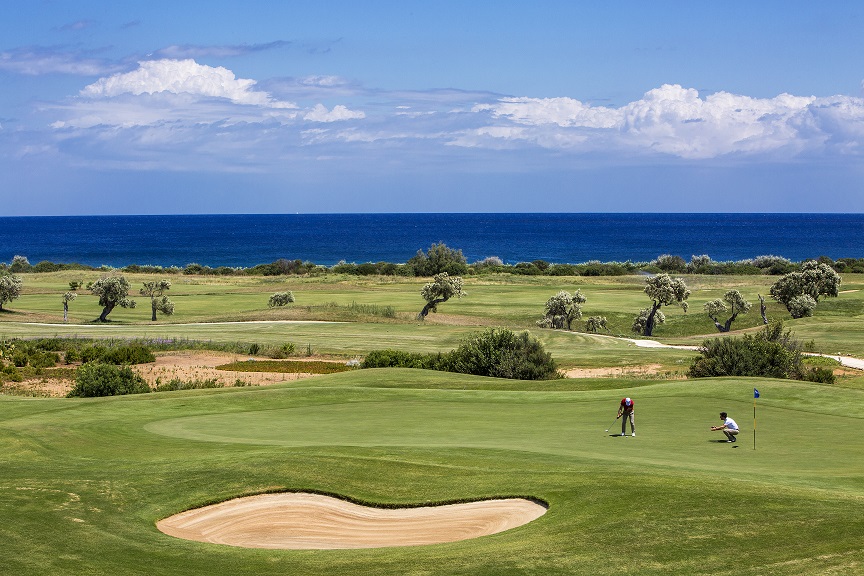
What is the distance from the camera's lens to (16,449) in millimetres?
19969

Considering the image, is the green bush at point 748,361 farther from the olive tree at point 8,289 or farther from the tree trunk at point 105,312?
the olive tree at point 8,289

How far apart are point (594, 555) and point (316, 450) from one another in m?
8.72

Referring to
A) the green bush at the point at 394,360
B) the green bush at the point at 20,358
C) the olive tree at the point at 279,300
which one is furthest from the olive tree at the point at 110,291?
the green bush at the point at 394,360

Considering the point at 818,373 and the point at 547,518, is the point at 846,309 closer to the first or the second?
the point at 818,373

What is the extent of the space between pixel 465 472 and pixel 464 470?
0.46ft

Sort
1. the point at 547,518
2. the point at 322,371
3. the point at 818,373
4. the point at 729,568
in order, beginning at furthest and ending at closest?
the point at 322,371
the point at 818,373
the point at 547,518
the point at 729,568

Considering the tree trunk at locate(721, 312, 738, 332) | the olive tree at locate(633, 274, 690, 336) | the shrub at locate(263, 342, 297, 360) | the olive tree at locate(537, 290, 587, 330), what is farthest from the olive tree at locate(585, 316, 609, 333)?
the shrub at locate(263, 342, 297, 360)

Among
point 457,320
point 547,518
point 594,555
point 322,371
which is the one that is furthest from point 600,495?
point 457,320

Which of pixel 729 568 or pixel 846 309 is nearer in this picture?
pixel 729 568

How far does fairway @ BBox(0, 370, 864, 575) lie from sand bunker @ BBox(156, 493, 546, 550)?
299 mm

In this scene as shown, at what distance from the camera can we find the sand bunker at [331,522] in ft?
45.9

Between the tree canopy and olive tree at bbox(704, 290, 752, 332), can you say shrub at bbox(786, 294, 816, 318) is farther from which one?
the tree canopy

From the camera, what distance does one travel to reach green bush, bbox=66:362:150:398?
109 feet

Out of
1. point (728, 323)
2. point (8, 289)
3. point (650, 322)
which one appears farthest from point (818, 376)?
point (8, 289)
